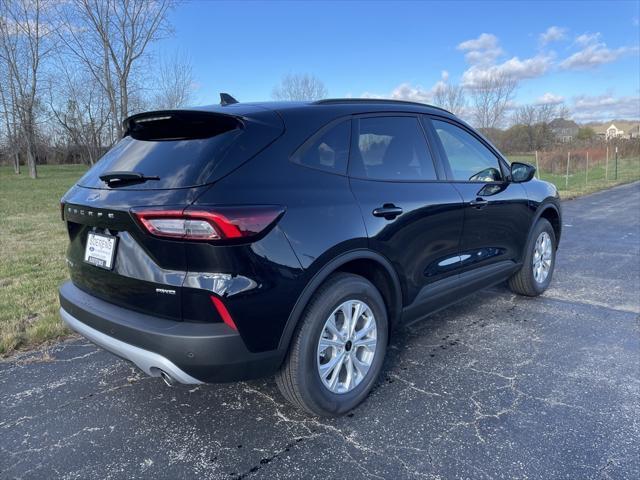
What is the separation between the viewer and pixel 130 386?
10.2ft

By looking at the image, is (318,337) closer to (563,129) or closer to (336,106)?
(336,106)

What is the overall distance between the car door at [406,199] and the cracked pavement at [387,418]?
0.72 metres

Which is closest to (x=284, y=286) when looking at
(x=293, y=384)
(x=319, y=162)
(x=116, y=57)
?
(x=293, y=384)

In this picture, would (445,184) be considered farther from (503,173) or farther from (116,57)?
(116,57)

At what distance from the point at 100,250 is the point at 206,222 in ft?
2.58

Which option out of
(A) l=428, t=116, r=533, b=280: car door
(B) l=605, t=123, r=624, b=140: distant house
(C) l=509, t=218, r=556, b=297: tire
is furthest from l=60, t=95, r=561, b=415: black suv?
(B) l=605, t=123, r=624, b=140: distant house

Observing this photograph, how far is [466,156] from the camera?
382 centimetres

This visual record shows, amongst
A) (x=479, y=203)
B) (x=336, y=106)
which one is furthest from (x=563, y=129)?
(x=336, y=106)

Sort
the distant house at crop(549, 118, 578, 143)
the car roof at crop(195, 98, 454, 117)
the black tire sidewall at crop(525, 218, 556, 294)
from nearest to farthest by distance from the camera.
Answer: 1. the car roof at crop(195, 98, 454, 117)
2. the black tire sidewall at crop(525, 218, 556, 294)
3. the distant house at crop(549, 118, 578, 143)

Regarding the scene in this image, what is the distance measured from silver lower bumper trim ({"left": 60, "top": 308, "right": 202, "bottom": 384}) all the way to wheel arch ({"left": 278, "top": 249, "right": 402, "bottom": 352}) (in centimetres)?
50

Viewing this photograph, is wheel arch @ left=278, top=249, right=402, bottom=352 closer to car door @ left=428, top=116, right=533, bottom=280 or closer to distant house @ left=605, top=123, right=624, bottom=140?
car door @ left=428, top=116, right=533, bottom=280

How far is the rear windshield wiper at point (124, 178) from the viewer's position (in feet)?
7.78

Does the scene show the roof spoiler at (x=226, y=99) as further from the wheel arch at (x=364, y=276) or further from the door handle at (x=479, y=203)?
the door handle at (x=479, y=203)

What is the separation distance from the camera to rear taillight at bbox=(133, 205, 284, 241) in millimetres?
2090
